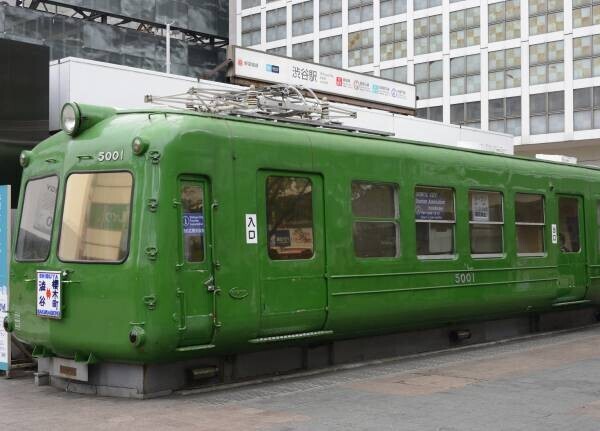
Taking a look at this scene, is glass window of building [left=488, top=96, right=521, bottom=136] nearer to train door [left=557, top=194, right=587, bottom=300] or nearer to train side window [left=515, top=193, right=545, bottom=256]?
train door [left=557, top=194, right=587, bottom=300]

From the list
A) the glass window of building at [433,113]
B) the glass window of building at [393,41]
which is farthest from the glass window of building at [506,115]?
the glass window of building at [393,41]

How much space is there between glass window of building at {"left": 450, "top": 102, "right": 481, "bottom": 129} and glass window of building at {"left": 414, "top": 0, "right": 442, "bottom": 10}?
17.6 feet

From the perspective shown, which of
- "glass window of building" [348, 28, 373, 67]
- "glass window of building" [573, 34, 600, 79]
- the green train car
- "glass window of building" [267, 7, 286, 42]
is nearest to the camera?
the green train car

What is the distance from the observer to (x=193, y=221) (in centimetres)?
877

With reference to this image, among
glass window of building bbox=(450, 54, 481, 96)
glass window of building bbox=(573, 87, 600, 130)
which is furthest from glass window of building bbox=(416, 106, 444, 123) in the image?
glass window of building bbox=(573, 87, 600, 130)

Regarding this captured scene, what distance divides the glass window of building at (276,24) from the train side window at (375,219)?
139ft

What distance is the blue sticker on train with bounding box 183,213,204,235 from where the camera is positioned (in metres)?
→ 8.70

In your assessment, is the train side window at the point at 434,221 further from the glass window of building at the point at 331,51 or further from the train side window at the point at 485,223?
the glass window of building at the point at 331,51

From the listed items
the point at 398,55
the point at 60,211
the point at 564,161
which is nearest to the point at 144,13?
the point at 398,55

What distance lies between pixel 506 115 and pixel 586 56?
4642mm

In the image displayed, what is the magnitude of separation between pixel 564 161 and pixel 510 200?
104 inches

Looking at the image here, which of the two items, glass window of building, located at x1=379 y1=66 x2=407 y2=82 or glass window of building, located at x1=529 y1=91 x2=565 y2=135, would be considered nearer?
glass window of building, located at x1=529 y1=91 x2=565 y2=135

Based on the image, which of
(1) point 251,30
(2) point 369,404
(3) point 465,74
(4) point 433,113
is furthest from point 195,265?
(1) point 251,30

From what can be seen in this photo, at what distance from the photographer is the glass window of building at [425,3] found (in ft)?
144
